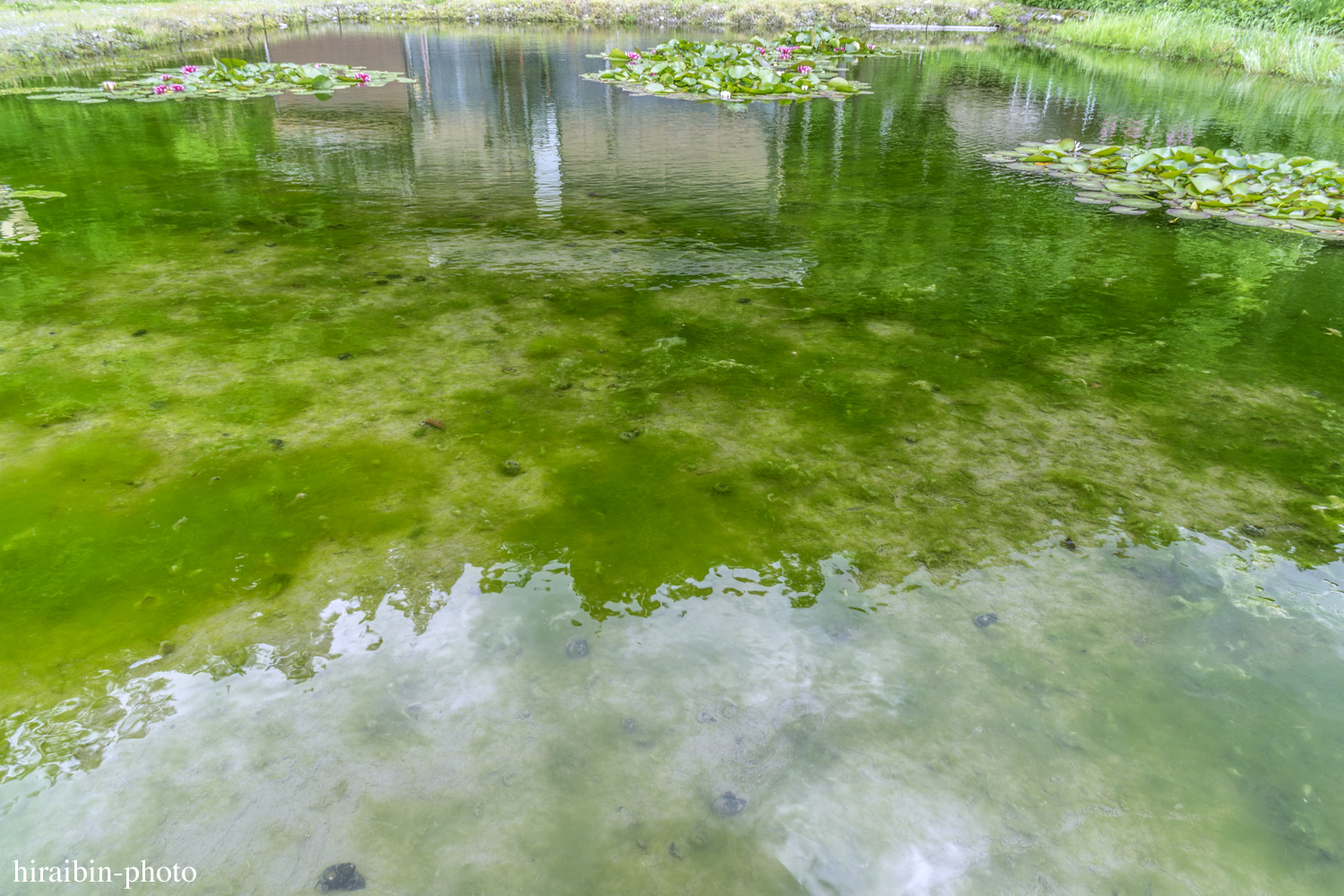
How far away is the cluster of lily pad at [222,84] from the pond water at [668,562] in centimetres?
513

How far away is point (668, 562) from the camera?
182 centimetres

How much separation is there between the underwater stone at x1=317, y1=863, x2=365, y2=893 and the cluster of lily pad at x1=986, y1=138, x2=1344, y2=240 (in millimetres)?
5215

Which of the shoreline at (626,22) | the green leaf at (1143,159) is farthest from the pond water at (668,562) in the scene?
the shoreline at (626,22)

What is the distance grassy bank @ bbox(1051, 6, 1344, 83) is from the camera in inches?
434

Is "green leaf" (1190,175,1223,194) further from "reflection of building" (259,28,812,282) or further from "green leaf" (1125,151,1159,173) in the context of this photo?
"reflection of building" (259,28,812,282)

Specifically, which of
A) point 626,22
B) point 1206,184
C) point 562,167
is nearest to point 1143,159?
point 1206,184

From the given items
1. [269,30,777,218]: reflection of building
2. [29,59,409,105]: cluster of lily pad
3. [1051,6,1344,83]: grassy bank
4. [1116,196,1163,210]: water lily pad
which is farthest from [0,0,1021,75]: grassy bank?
[1116,196,1163,210]: water lily pad

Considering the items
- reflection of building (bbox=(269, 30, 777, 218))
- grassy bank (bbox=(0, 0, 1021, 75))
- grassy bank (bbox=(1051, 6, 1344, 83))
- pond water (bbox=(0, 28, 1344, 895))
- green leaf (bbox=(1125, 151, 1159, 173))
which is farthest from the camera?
grassy bank (bbox=(0, 0, 1021, 75))

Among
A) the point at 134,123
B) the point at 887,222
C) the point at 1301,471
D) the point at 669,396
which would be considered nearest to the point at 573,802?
the point at 669,396

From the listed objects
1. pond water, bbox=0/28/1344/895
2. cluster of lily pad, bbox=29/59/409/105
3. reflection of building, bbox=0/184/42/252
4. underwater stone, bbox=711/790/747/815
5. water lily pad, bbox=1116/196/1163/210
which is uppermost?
cluster of lily pad, bbox=29/59/409/105

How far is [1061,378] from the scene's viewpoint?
2.67 meters

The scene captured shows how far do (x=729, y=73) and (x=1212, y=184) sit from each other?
584 cm

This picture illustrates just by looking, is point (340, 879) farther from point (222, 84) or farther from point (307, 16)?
point (307, 16)

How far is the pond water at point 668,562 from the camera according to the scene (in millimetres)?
1254
